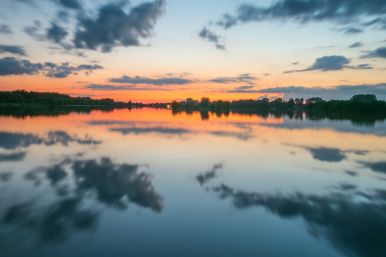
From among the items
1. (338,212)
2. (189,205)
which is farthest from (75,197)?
(338,212)

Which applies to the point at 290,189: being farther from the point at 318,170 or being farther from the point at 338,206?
the point at 318,170

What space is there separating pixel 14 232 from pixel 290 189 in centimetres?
869

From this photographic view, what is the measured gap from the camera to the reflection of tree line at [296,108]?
10099cm

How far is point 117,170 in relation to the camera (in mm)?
13406

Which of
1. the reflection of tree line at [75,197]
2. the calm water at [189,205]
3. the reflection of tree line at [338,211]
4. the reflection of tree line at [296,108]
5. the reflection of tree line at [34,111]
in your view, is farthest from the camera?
the reflection of tree line at [296,108]

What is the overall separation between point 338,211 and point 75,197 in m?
8.06

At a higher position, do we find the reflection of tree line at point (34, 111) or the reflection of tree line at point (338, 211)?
the reflection of tree line at point (338, 211)

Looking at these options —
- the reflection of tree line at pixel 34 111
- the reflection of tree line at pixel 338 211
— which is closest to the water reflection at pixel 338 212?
the reflection of tree line at pixel 338 211

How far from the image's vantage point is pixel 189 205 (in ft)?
30.1

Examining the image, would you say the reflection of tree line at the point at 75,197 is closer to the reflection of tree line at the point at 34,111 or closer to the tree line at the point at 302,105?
the reflection of tree line at the point at 34,111

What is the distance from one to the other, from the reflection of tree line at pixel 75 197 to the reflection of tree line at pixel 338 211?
2690 millimetres

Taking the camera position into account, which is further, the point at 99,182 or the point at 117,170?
the point at 117,170

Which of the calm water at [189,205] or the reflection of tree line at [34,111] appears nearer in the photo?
the calm water at [189,205]

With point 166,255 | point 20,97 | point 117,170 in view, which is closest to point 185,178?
point 117,170
